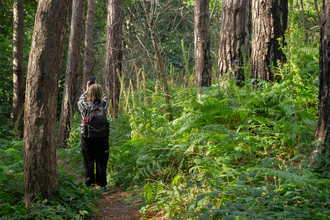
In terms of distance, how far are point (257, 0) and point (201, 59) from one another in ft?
7.62

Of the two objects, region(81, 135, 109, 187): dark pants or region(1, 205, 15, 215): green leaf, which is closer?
region(1, 205, 15, 215): green leaf

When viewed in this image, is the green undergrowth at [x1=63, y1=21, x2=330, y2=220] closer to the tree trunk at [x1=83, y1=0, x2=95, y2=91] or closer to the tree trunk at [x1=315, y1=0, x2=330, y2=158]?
the tree trunk at [x1=315, y1=0, x2=330, y2=158]

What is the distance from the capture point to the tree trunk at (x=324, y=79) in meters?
2.76

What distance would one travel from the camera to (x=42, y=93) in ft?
11.2

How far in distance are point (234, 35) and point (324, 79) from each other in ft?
12.1

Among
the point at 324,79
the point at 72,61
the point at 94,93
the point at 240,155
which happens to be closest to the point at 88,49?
the point at 72,61

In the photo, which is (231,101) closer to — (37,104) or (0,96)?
(37,104)

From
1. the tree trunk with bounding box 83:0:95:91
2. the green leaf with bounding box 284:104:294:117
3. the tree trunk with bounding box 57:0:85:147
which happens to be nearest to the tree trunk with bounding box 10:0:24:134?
the tree trunk with bounding box 57:0:85:147

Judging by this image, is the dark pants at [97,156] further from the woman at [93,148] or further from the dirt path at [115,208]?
the dirt path at [115,208]

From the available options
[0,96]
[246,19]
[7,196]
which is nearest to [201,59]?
[246,19]

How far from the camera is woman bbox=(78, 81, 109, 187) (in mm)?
4926

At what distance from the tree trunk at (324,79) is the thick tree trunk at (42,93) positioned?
3.15 metres

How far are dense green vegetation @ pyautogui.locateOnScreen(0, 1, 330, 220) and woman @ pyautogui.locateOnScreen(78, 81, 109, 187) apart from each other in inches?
13.4

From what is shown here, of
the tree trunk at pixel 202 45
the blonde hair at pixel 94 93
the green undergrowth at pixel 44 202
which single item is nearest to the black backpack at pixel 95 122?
the blonde hair at pixel 94 93
